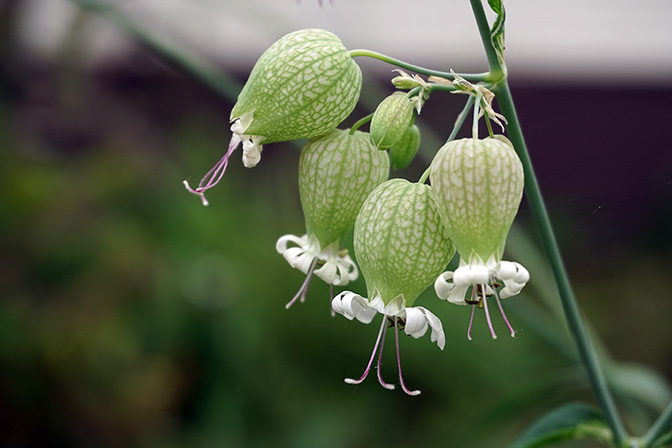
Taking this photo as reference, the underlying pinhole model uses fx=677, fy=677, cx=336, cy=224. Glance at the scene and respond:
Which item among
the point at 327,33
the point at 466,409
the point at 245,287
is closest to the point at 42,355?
the point at 245,287

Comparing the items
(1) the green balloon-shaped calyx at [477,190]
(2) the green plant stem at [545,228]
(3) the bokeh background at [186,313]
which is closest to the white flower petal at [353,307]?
(1) the green balloon-shaped calyx at [477,190]

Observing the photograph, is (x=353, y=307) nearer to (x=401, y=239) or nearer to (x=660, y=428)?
(x=401, y=239)

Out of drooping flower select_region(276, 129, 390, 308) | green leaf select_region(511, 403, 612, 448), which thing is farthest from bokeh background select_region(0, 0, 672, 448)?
drooping flower select_region(276, 129, 390, 308)

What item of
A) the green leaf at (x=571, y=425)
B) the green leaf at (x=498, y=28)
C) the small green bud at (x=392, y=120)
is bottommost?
the green leaf at (x=571, y=425)

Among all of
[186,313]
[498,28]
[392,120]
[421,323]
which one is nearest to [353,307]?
[421,323]

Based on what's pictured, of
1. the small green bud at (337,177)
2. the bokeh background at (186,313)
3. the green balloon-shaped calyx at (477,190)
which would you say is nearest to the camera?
the green balloon-shaped calyx at (477,190)

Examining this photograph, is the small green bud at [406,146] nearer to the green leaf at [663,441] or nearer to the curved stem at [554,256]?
the curved stem at [554,256]

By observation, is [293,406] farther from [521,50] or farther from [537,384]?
[521,50]
